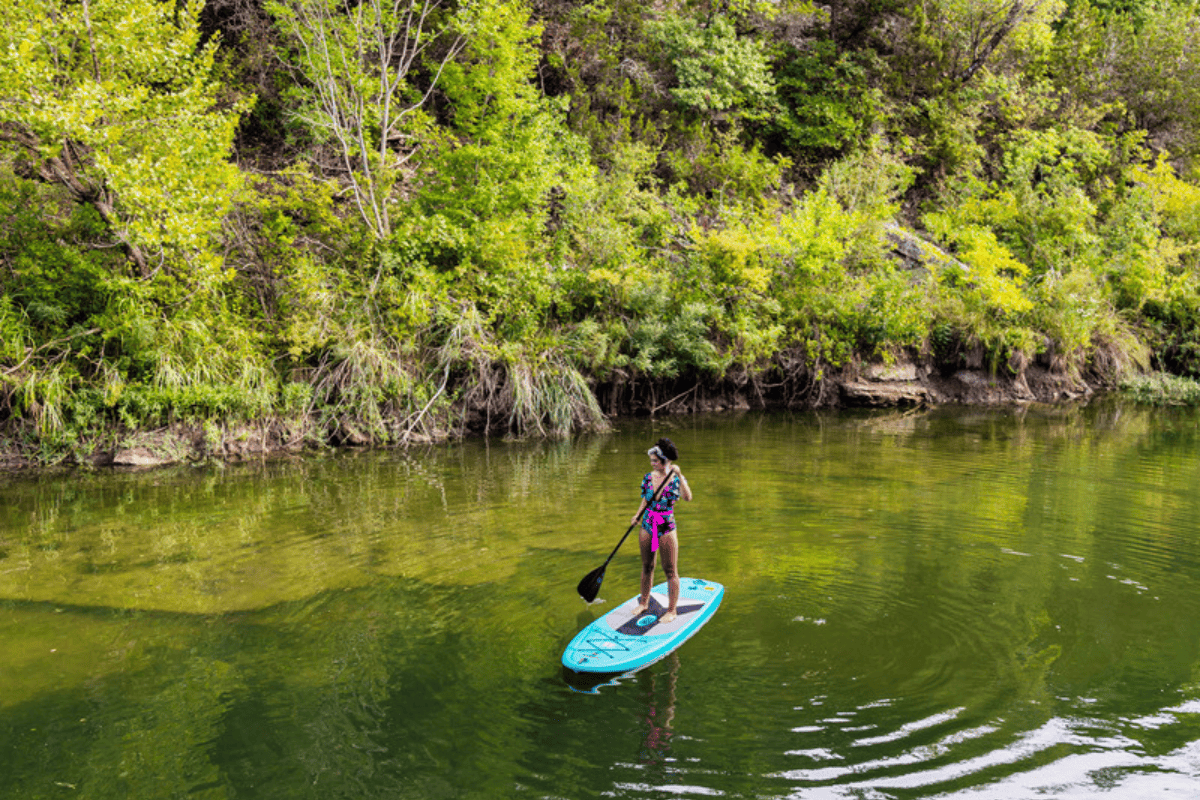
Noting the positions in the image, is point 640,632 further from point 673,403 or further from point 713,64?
point 713,64

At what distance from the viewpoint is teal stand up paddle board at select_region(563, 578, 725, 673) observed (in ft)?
18.5

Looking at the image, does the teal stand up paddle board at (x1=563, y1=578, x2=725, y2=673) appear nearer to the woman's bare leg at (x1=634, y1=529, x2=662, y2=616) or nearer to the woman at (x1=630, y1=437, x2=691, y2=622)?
the woman's bare leg at (x1=634, y1=529, x2=662, y2=616)

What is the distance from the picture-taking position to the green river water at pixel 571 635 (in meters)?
4.49

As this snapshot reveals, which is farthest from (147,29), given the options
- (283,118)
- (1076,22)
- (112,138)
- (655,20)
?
(1076,22)

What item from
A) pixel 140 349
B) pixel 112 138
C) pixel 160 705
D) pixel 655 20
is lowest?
pixel 160 705

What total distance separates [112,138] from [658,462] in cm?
1065

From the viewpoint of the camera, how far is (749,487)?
11.6 m

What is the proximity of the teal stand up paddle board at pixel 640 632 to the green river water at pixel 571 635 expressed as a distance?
0.49 feet

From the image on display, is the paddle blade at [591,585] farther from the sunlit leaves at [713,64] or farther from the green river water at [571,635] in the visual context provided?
the sunlit leaves at [713,64]

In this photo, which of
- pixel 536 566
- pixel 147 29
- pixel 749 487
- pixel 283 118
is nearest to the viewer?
pixel 536 566

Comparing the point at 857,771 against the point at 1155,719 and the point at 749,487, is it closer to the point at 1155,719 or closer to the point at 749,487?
the point at 1155,719

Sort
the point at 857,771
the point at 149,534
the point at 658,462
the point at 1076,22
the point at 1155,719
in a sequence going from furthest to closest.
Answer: the point at 1076,22, the point at 149,534, the point at 658,462, the point at 1155,719, the point at 857,771

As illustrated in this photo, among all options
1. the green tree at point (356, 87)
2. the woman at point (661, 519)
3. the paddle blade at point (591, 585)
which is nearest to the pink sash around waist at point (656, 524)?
the woman at point (661, 519)

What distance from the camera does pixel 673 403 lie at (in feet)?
66.1
